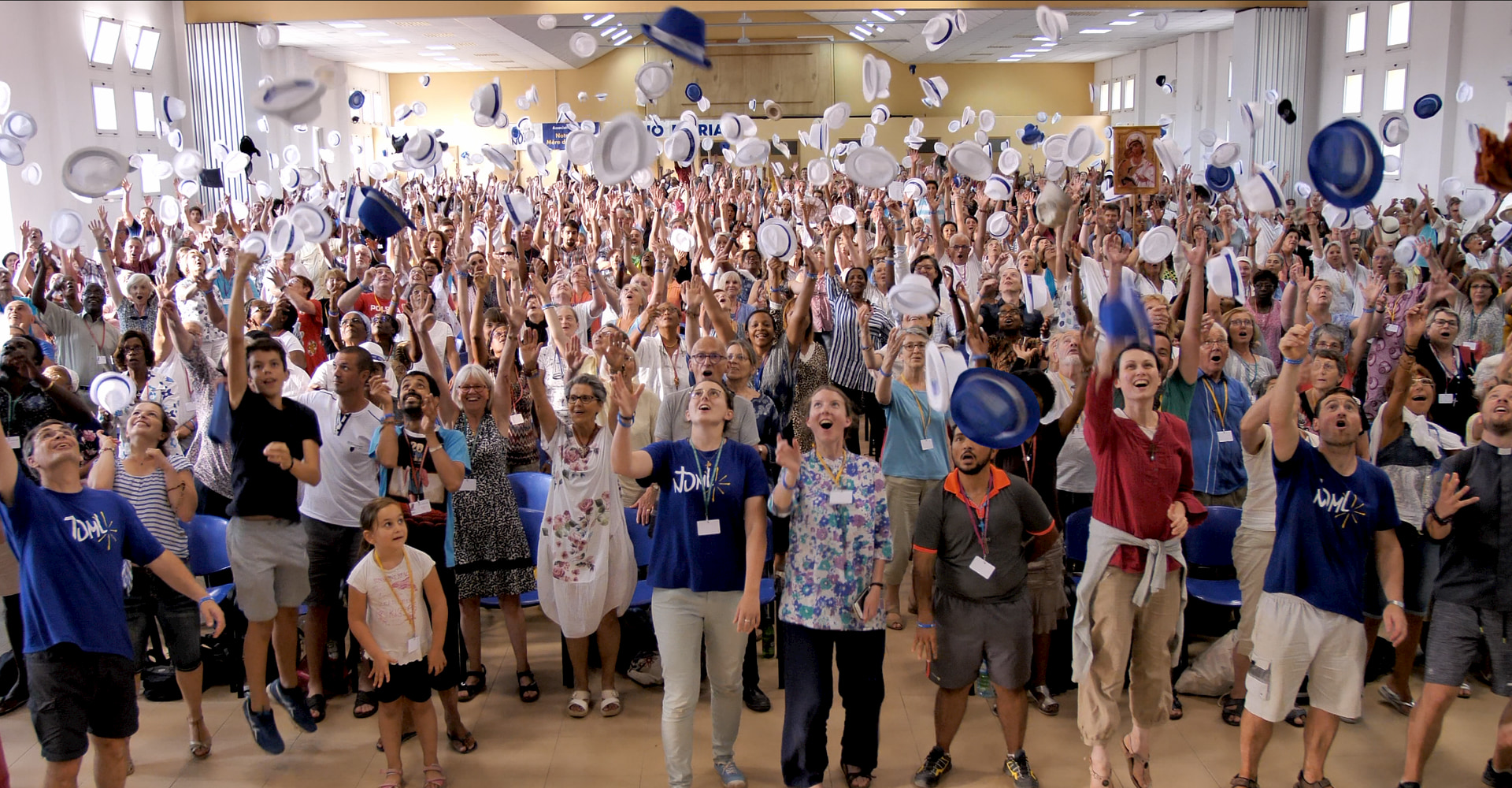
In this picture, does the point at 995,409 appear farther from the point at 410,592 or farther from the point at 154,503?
the point at 154,503

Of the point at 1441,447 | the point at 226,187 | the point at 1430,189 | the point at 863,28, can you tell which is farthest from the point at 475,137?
the point at 1441,447

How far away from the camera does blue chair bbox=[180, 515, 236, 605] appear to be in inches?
160

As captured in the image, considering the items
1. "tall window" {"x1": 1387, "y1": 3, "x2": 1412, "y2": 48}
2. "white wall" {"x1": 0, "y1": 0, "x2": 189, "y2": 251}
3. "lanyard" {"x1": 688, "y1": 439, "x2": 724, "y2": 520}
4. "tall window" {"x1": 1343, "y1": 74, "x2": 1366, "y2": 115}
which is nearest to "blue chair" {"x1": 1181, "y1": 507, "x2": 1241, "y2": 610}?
"lanyard" {"x1": 688, "y1": 439, "x2": 724, "y2": 520}

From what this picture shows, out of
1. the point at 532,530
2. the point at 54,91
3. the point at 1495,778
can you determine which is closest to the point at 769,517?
the point at 532,530

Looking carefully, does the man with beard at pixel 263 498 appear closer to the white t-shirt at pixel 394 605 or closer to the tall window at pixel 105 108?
the white t-shirt at pixel 394 605

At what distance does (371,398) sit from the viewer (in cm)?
402

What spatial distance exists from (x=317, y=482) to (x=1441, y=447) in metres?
4.41

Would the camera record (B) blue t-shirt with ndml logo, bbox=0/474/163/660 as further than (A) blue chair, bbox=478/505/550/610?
No

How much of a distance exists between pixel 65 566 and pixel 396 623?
94 cm

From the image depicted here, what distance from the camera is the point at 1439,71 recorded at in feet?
47.4

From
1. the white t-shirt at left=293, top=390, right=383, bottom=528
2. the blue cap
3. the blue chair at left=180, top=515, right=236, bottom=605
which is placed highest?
the blue cap

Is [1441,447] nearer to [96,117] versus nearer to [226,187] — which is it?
[96,117]

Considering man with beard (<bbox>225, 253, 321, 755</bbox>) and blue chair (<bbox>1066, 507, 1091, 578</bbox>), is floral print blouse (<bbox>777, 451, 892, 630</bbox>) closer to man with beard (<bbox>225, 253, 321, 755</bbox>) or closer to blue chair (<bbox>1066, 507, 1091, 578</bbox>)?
blue chair (<bbox>1066, 507, 1091, 578</bbox>)

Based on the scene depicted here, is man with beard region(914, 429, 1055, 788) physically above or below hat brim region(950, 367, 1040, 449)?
below
